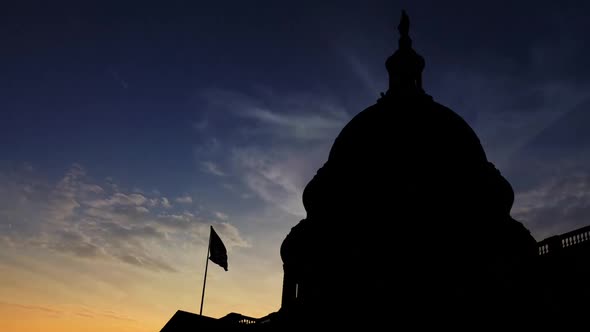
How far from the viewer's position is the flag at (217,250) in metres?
40.4

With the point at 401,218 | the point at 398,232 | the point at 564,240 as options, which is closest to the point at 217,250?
the point at 398,232

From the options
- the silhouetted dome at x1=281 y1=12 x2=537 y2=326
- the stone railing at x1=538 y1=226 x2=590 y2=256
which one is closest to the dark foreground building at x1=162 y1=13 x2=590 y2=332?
the silhouetted dome at x1=281 y1=12 x2=537 y2=326

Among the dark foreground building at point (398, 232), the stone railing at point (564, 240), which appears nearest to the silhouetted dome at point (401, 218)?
the dark foreground building at point (398, 232)

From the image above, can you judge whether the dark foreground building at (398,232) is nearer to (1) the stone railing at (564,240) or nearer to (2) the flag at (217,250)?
(1) the stone railing at (564,240)

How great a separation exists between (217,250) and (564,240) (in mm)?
23523

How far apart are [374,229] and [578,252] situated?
688 inches

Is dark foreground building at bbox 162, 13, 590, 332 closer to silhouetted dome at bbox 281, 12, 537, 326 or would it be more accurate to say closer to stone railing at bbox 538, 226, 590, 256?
silhouetted dome at bbox 281, 12, 537, 326

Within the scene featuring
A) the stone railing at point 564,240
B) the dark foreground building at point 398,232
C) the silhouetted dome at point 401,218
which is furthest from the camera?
the silhouetted dome at point 401,218

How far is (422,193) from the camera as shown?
3994cm

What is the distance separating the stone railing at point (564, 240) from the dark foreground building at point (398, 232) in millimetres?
2776

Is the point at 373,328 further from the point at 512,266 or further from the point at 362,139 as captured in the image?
the point at 362,139

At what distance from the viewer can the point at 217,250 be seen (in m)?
40.8

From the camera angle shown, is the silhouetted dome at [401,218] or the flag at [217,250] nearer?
the silhouetted dome at [401,218]

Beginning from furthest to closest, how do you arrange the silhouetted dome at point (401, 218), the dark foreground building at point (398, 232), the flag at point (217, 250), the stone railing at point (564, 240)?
the flag at point (217, 250), the silhouetted dome at point (401, 218), the dark foreground building at point (398, 232), the stone railing at point (564, 240)
